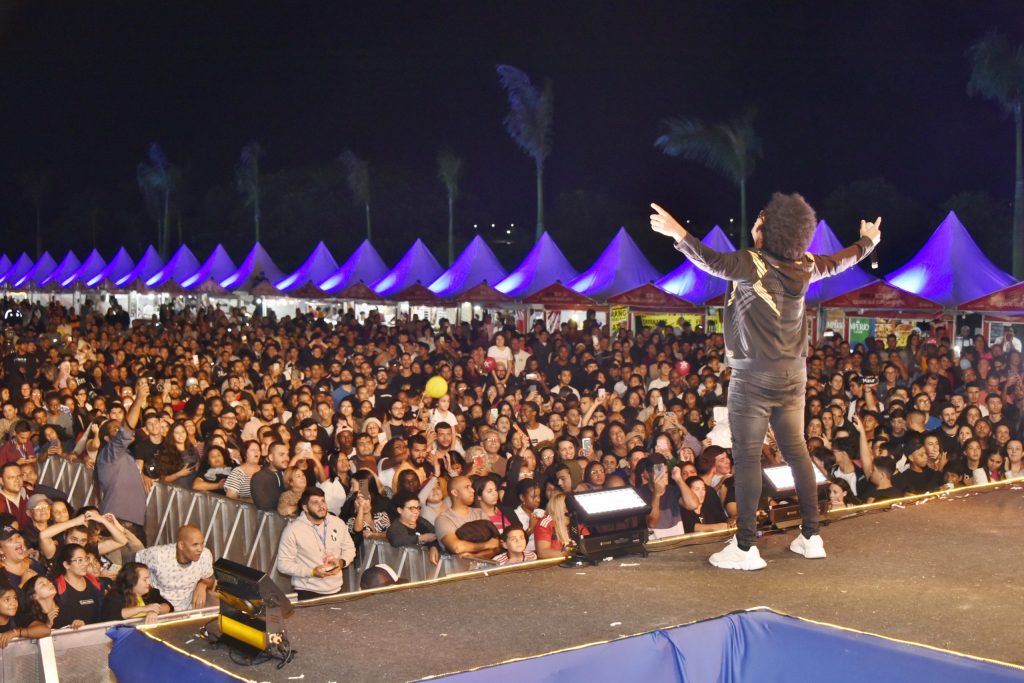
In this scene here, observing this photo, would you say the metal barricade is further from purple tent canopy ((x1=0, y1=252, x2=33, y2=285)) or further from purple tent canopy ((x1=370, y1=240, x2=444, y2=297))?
purple tent canopy ((x1=0, y1=252, x2=33, y2=285))

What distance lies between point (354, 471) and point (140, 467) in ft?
5.90

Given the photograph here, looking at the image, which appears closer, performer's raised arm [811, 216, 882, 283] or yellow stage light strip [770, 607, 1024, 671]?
yellow stage light strip [770, 607, 1024, 671]

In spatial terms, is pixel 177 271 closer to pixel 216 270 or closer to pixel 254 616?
pixel 216 270

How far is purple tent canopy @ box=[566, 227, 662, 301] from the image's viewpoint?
59.4ft

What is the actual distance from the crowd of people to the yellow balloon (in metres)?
0.06

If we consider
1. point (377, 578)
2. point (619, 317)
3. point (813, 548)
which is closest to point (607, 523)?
point (813, 548)

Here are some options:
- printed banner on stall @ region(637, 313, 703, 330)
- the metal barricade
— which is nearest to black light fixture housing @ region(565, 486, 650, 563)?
the metal barricade

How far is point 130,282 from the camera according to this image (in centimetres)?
3425

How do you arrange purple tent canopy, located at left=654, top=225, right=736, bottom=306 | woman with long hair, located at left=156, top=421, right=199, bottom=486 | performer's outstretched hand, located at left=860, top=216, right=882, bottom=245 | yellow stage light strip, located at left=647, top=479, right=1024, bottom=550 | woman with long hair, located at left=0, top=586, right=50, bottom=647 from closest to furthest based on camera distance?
performer's outstretched hand, located at left=860, top=216, right=882, bottom=245
yellow stage light strip, located at left=647, top=479, right=1024, bottom=550
woman with long hair, located at left=0, top=586, right=50, bottom=647
woman with long hair, located at left=156, top=421, right=199, bottom=486
purple tent canopy, located at left=654, top=225, right=736, bottom=306

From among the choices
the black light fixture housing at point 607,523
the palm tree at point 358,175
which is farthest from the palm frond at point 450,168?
the black light fixture housing at point 607,523

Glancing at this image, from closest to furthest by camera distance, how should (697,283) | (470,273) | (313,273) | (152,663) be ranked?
(152,663), (697,283), (470,273), (313,273)

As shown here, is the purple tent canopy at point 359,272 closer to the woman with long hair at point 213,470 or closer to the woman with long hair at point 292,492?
the woman with long hair at point 213,470

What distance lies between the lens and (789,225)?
12.5ft

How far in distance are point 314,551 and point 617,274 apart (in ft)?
43.2
